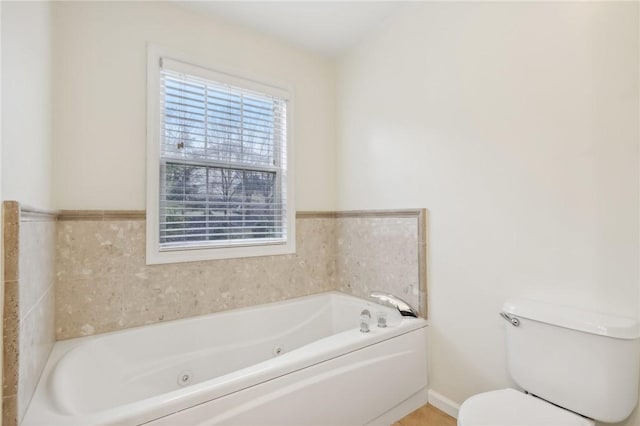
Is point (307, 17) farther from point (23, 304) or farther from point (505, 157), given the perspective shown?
point (23, 304)

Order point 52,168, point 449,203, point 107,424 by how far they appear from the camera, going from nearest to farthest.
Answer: point 107,424, point 52,168, point 449,203

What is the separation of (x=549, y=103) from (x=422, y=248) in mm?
983

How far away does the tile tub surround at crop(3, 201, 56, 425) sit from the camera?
2.93ft

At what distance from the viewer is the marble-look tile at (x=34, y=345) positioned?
0.98 metres

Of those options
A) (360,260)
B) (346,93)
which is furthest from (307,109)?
(360,260)

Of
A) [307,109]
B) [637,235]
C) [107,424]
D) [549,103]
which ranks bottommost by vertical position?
[107,424]

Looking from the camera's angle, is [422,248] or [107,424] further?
[422,248]

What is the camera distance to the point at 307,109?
2.50 m

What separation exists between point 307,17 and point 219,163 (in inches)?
46.9

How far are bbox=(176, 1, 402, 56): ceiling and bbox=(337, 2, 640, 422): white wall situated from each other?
0.64 feet

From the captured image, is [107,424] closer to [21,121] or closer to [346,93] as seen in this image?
[21,121]

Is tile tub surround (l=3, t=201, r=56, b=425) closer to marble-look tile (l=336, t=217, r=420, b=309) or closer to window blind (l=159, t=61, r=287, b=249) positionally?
window blind (l=159, t=61, r=287, b=249)

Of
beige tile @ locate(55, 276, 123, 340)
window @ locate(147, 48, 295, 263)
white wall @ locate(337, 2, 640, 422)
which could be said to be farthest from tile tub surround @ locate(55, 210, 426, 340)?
white wall @ locate(337, 2, 640, 422)

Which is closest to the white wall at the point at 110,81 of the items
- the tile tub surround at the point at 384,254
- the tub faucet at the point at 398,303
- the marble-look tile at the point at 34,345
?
the marble-look tile at the point at 34,345
